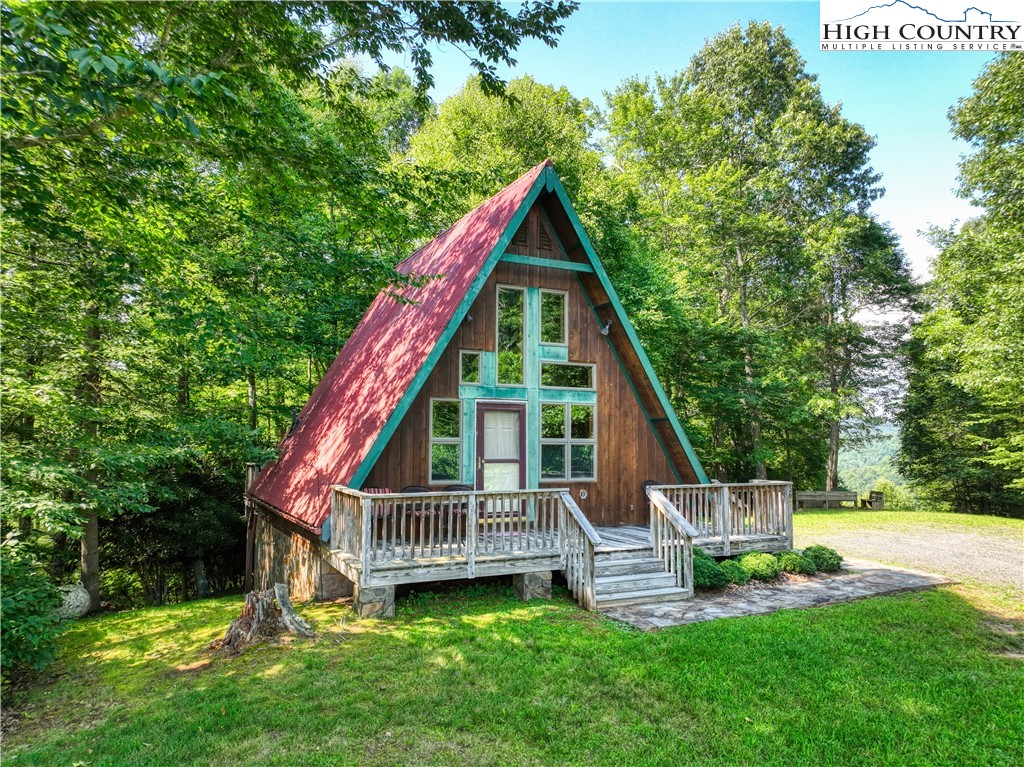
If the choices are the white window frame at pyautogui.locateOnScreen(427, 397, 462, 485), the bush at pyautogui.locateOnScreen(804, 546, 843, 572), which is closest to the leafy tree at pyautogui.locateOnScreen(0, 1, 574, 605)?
the white window frame at pyautogui.locateOnScreen(427, 397, 462, 485)

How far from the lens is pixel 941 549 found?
42.4ft

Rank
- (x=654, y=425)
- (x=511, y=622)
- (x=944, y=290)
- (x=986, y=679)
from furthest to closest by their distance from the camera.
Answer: (x=944, y=290) < (x=654, y=425) < (x=511, y=622) < (x=986, y=679)

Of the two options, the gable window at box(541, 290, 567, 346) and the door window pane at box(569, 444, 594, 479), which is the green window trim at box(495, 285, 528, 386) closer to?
the gable window at box(541, 290, 567, 346)

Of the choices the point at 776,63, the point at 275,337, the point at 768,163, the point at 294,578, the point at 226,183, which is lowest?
the point at 294,578

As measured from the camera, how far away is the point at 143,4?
239 inches

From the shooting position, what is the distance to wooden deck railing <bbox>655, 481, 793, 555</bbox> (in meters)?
9.48

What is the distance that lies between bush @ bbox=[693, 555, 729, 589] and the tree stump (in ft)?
18.5

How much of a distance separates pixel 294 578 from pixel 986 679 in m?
10.1

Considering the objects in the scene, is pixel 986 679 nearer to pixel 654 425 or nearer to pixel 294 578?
pixel 654 425

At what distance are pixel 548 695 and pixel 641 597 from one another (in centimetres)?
322

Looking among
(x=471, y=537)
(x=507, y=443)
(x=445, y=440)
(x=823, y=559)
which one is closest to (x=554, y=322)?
(x=507, y=443)

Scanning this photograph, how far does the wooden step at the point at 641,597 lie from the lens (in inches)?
301

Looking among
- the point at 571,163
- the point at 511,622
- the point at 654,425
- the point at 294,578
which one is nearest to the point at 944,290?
the point at 571,163

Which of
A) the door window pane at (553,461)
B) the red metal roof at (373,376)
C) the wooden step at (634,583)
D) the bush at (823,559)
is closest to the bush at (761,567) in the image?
the bush at (823,559)
